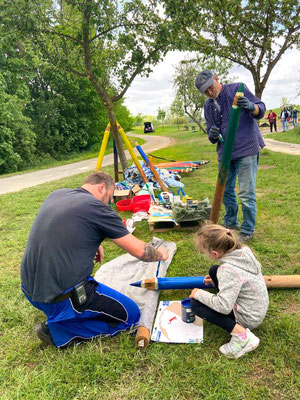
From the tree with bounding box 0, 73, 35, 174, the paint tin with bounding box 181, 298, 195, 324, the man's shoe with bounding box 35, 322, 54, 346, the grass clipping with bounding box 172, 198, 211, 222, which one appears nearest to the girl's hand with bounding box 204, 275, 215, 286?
the paint tin with bounding box 181, 298, 195, 324

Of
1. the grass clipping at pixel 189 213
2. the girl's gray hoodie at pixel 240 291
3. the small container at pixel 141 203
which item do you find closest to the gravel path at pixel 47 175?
the small container at pixel 141 203

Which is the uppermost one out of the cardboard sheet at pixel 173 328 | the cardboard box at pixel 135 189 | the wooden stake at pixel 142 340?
the cardboard box at pixel 135 189

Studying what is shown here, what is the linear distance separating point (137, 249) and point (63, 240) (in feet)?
1.90

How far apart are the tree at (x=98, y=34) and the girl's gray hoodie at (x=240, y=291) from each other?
5609mm

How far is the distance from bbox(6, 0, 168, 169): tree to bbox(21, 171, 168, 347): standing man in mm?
5228

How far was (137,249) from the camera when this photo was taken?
2186 mm

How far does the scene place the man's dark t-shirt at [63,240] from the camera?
1.98 meters

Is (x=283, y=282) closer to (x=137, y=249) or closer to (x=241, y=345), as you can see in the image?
(x=241, y=345)

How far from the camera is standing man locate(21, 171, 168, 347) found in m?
1.99

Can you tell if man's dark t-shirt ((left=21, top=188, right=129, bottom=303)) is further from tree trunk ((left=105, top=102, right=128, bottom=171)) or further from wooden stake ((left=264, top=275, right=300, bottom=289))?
tree trunk ((left=105, top=102, right=128, bottom=171))

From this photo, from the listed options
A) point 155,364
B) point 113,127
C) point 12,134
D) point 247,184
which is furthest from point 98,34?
point 12,134

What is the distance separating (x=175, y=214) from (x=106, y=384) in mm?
2761

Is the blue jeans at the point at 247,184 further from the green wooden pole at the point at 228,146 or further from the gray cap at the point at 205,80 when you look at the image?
the gray cap at the point at 205,80

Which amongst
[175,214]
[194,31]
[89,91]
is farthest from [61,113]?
[175,214]
